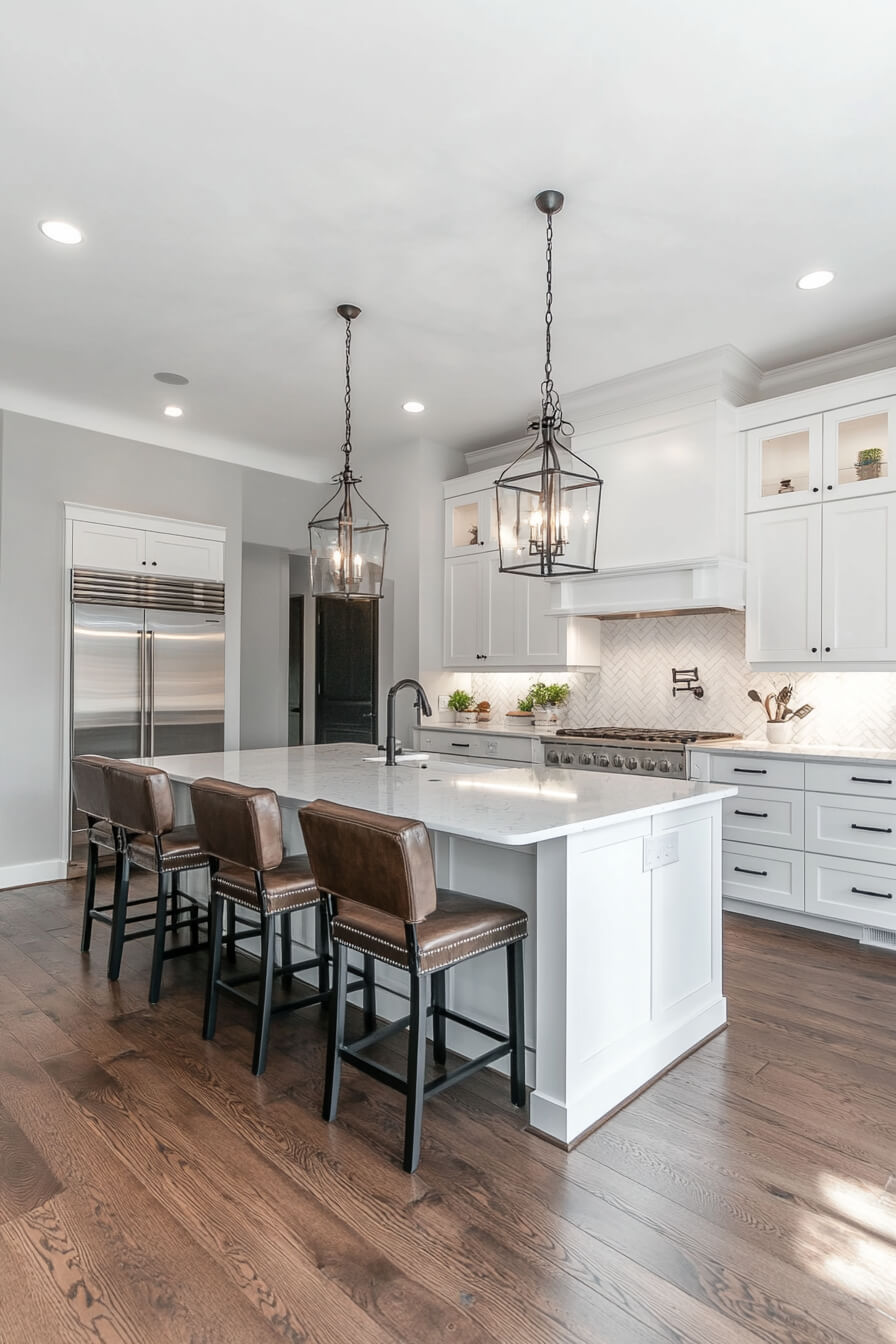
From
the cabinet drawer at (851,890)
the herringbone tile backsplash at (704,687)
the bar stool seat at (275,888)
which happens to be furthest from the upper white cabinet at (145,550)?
the cabinet drawer at (851,890)

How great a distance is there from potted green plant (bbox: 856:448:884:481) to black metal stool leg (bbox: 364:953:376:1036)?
3296 millimetres

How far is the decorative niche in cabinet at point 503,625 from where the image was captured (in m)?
5.27

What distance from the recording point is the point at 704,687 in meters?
4.90

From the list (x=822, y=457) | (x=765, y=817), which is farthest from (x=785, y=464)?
(x=765, y=817)

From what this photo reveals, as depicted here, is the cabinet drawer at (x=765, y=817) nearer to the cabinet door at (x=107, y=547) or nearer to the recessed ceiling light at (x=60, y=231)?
the recessed ceiling light at (x=60, y=231)

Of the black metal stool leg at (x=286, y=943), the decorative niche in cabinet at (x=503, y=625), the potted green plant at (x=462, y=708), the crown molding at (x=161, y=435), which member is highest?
the crown molding at (x=161, y=435)

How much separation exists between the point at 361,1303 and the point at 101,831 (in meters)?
2.44

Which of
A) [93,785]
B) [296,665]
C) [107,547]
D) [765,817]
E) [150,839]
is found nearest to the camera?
[150,839]

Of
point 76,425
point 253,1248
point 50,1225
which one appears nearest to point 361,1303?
point 253,1248

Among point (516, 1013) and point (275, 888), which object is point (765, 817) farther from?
point (275, 888)

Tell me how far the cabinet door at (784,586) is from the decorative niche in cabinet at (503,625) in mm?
1215

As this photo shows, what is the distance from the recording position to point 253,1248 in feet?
5.60

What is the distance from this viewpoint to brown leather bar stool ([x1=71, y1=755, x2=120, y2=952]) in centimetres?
329

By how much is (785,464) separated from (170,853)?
3.65m
